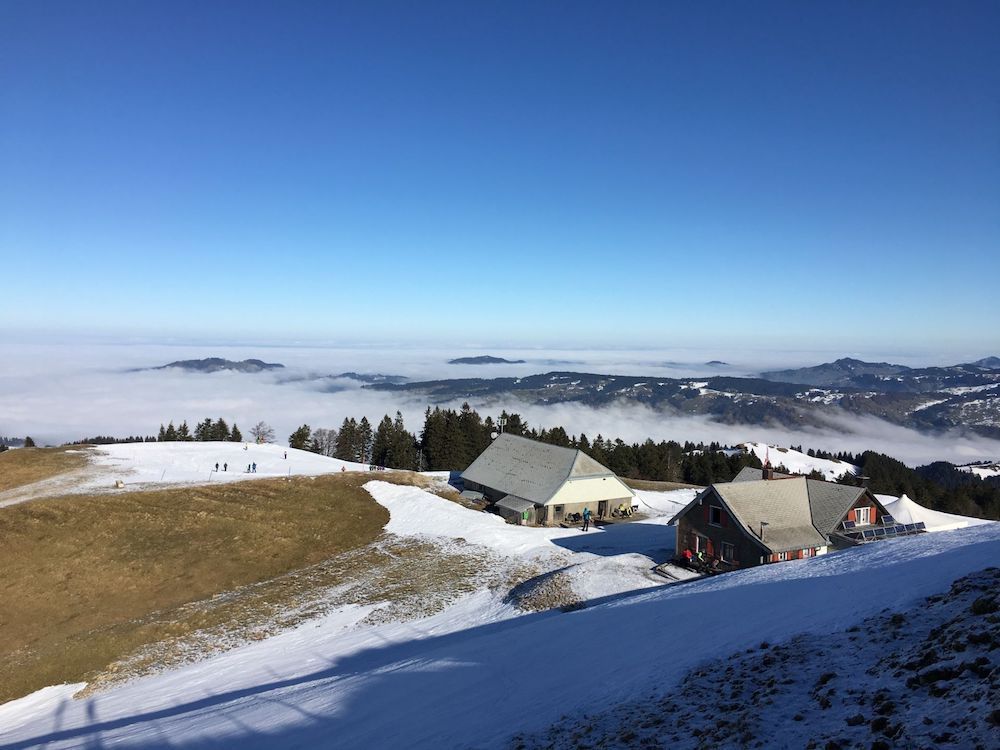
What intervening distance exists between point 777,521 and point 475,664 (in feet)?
82.2

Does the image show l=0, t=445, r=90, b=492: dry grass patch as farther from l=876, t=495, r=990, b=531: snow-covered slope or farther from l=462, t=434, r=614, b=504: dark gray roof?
l=876, t=495, r=990, b=531: snow-covered slope

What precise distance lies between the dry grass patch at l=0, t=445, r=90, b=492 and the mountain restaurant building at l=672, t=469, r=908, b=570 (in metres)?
58.4

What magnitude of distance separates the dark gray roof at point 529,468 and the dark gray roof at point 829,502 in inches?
817

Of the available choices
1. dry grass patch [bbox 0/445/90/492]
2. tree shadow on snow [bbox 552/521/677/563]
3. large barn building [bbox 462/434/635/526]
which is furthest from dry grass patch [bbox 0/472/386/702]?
tree shadow on snow [bbox 552/521/677/563]

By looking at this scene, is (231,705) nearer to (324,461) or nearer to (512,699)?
(512,699)

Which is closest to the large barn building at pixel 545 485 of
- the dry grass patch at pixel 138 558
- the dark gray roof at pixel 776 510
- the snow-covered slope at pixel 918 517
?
the dry grass patch at pixel 138 558

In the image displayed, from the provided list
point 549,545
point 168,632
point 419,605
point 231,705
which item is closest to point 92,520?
point 168,632

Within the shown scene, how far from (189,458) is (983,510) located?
130724mm

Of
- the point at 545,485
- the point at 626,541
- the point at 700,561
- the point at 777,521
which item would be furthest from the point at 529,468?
the point at 777,521

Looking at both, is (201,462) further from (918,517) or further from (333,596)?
(918,517)

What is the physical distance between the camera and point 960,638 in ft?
32.2

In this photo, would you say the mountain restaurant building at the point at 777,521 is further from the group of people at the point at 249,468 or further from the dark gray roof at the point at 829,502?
the group of people at the point at 249,468

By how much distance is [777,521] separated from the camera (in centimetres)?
3500

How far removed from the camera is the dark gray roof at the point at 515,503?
51125mm
